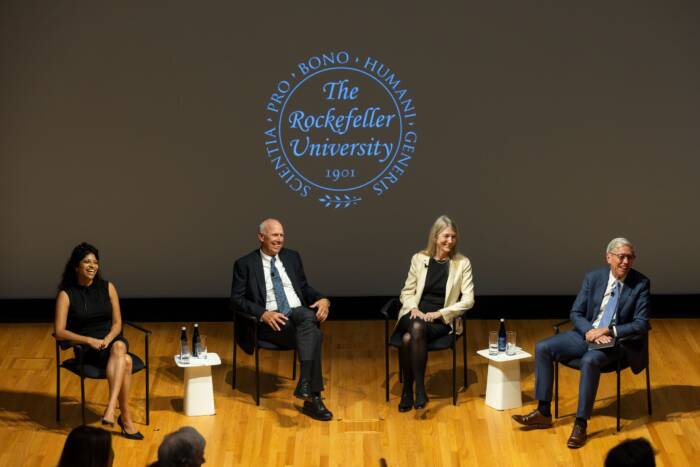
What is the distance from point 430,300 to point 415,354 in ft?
1.40

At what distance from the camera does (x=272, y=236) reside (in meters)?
7.49

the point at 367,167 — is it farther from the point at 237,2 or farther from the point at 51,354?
the point at 51,354

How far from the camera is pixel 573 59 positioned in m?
8.63

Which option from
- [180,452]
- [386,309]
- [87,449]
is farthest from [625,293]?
[87,449]

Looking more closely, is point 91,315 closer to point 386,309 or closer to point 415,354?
point 386,309

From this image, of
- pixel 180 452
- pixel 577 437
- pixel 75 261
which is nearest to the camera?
pixel 180 452

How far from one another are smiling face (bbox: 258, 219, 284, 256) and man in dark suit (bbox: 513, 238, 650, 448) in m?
1.79

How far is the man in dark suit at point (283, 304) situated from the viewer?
23.6 ft

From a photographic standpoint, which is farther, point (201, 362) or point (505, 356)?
point (505, 356)

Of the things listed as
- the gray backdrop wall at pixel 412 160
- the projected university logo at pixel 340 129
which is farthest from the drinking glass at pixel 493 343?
the projected university logo at pixel 340 129

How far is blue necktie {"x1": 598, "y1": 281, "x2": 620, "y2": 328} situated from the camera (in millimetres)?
7027

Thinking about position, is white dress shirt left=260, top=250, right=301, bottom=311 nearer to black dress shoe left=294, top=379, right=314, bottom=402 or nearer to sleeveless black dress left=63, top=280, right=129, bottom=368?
black dress shoe left=294, top=379, right=314, bottom=402

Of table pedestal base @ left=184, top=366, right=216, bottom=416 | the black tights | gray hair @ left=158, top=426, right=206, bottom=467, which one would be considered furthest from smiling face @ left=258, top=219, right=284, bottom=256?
gray hair @ left=158, top=426, right=206, bottom=467

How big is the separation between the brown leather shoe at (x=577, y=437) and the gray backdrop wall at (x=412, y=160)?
2361 millimetres
